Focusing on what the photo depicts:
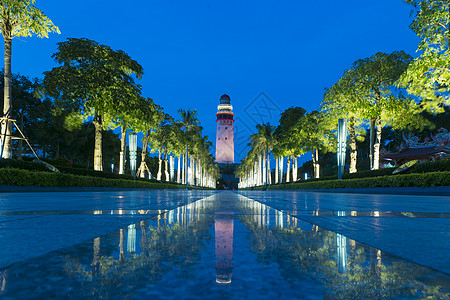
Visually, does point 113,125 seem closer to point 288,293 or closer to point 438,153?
point 288,293

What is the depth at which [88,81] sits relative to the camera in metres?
22.4

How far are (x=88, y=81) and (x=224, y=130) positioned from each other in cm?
13713

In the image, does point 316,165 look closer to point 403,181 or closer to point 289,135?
point 289,135

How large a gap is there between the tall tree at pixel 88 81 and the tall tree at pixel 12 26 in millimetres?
3538

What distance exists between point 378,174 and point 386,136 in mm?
45679

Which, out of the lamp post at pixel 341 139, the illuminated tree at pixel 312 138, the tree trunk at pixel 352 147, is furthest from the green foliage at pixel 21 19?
the illuminated tree at pixel 312 138

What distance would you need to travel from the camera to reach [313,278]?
955 millimetres

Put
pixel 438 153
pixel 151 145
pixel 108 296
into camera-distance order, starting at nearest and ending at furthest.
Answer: pixel 108 296 → pixel 438 153 → pixel 151 145

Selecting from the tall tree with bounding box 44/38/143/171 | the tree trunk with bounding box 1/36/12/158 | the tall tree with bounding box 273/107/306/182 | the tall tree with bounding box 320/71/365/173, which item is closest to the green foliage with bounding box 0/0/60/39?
the tree trunk with bounding box 1/36/12/158

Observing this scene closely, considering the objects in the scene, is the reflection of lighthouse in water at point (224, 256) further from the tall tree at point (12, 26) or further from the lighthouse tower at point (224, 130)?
the lighthouse tower at point (224, 130)

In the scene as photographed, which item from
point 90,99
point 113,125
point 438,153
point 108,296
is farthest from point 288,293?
point 438,153

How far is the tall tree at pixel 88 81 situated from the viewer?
22.0 metres

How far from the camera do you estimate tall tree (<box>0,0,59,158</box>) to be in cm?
1652

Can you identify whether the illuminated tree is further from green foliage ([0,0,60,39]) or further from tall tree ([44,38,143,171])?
green foliage ([0,0,60,39])
